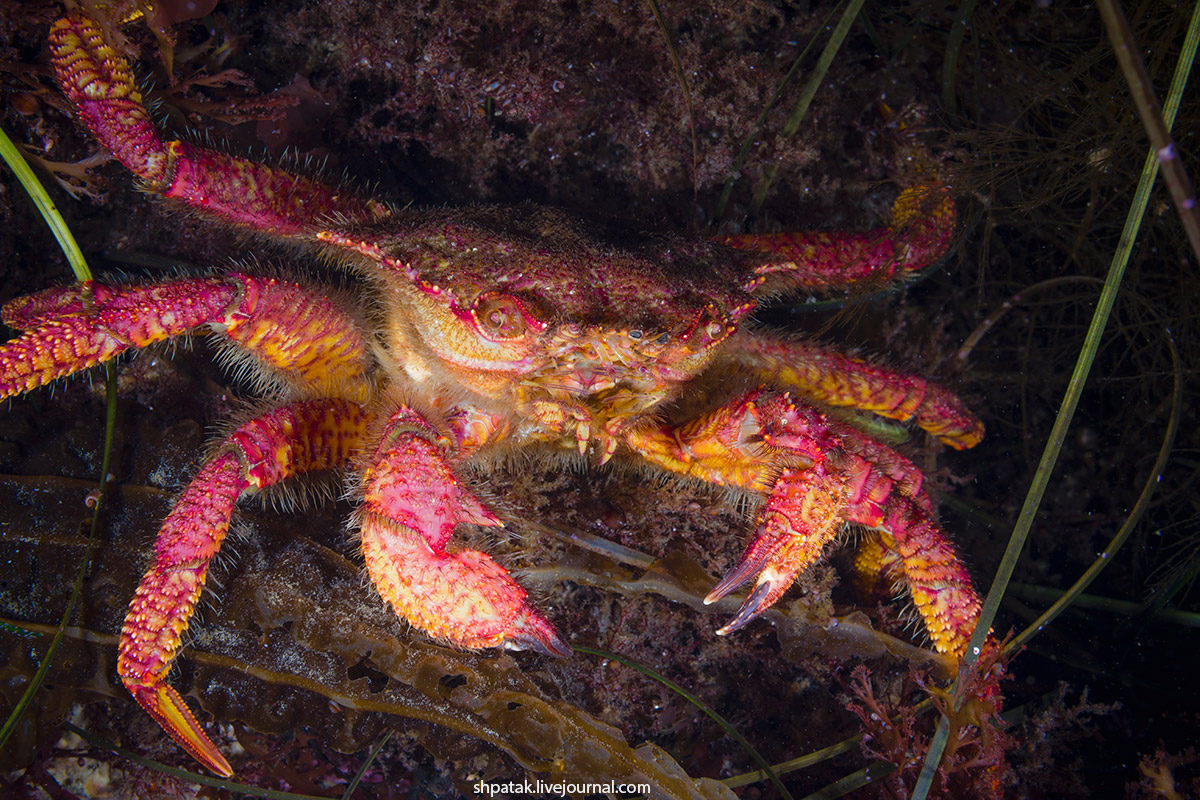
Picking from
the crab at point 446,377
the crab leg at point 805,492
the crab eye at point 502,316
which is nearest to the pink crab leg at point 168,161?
the crab at point 446,377

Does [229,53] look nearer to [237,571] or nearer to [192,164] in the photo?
[192,164]

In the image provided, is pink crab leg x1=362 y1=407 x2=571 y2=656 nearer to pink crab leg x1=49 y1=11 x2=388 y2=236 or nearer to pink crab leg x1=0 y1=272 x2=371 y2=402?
pink crab leg x1=0 y1=272 x2=371 y2=402

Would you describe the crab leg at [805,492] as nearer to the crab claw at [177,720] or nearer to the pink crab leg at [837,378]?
the pink crab leg at [837,378]

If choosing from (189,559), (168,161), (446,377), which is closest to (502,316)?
(446,377)

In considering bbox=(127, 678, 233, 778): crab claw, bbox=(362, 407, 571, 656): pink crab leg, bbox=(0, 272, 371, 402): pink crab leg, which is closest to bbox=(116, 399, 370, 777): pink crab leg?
bbox=(127, 678, 233, 778): crab claw

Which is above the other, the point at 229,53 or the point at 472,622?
the point at 229,53

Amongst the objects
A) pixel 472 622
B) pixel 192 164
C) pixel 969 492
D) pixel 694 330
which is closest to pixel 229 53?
pixel 192 164
